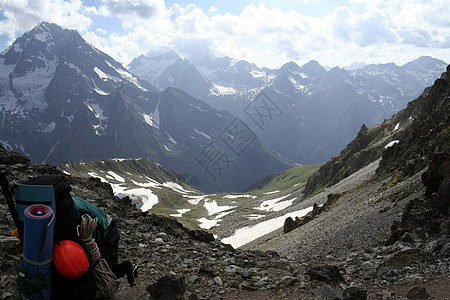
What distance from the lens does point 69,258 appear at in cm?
568

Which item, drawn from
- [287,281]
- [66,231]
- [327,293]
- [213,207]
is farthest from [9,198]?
[213,207]

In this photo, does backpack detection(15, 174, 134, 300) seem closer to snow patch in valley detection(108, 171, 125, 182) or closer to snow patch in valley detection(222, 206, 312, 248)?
snow patch in valley detection(222, 206, 312, 248)

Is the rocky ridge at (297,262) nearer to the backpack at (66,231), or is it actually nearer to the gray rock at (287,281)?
the gray rock at (287,281)

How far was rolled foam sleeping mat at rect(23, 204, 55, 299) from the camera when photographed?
5.36 m

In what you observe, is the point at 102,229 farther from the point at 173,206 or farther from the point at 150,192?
the point at 150,192

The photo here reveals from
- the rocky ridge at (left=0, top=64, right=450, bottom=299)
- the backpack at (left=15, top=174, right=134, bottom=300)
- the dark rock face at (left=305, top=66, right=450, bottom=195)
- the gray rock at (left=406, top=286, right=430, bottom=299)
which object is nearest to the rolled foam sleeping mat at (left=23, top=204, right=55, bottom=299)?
the backpack at (left=15, top=174, right=134, bottom=300)

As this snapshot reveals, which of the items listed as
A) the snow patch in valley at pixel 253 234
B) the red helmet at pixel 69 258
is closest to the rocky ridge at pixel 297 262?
the red helmet at pixel 69 258

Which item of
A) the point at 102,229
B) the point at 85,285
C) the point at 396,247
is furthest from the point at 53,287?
the point at 396,247

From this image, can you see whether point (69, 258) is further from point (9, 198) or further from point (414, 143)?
point (414, 143)

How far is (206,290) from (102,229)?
5.24 metres

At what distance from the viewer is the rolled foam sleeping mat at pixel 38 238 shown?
5359 mm

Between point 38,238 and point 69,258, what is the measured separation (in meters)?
0.66

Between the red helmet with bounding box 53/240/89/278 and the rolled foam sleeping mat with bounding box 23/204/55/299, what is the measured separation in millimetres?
133

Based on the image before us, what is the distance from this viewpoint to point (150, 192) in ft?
548
